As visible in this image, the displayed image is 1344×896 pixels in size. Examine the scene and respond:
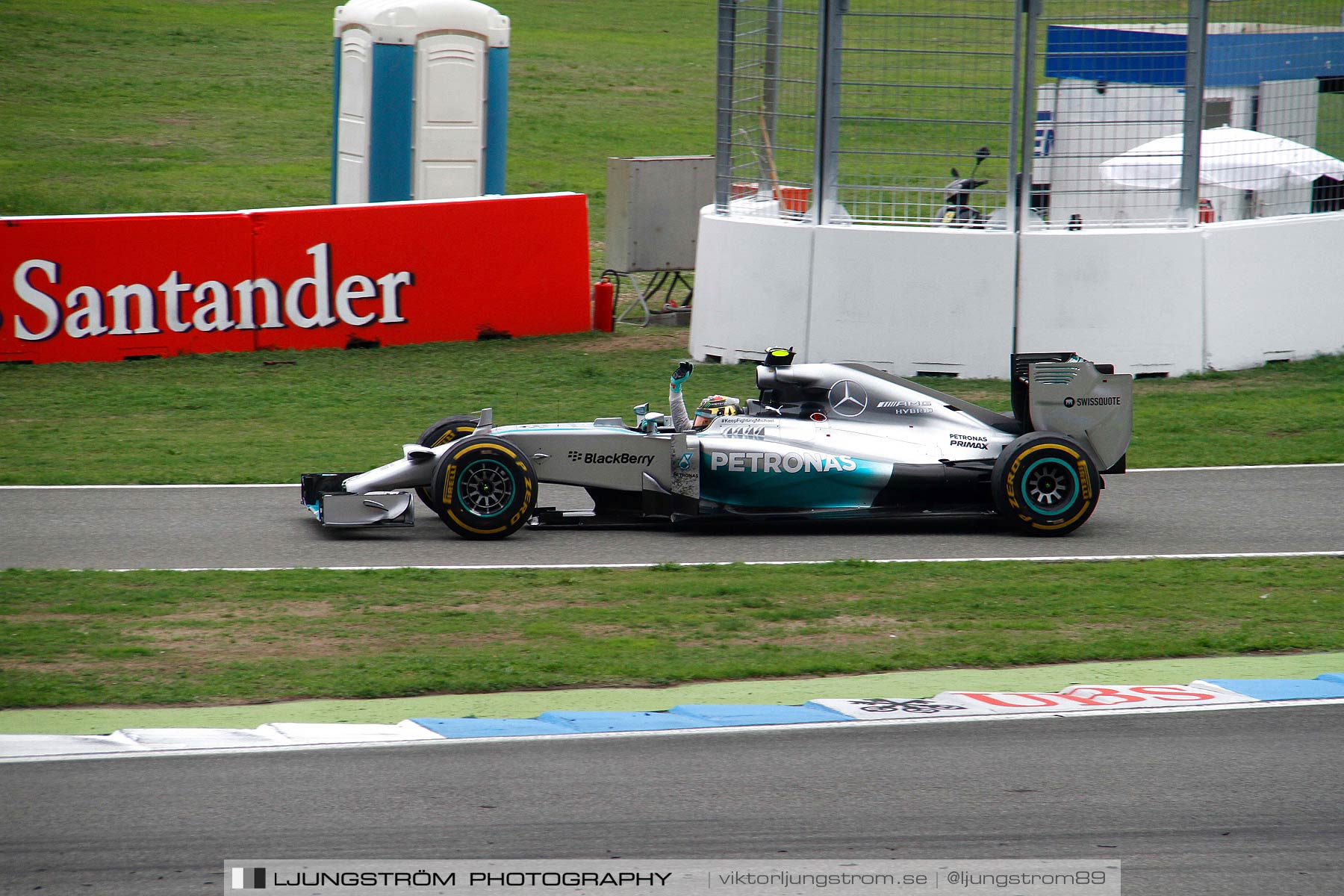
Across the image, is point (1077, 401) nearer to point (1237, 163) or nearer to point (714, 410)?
Answer: point (714, 410)

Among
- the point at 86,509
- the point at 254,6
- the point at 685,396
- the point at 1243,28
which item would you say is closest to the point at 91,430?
the point at 86,509

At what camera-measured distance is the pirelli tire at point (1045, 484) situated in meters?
11.2

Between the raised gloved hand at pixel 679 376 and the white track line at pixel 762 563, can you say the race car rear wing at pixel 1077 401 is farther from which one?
the raised gloved hand at pixel 679 376

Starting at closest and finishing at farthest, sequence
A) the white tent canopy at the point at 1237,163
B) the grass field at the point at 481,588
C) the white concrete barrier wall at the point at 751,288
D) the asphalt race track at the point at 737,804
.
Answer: the asphalt race track at the point at 737,804 → the grass field at the point at 481,588 → the white concrete barrier wall at the point at 751,288 → the white tent canopy at the point at 1237,163

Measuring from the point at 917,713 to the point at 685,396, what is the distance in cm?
873

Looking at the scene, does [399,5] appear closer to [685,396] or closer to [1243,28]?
[685,396]

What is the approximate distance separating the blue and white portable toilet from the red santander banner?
322 cm

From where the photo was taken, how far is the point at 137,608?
9.25 meters

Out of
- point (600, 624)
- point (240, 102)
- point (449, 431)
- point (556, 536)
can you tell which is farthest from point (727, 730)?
point (240, 102)

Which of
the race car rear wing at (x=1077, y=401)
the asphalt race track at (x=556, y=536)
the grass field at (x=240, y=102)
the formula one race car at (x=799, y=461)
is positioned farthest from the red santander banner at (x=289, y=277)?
the grass field at (x=240, y=102)

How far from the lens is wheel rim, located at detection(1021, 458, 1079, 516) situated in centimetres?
1134

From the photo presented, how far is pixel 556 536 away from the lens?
1143 cm

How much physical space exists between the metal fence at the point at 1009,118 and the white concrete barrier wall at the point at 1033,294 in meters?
0.42

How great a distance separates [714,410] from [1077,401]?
2.57 meters
